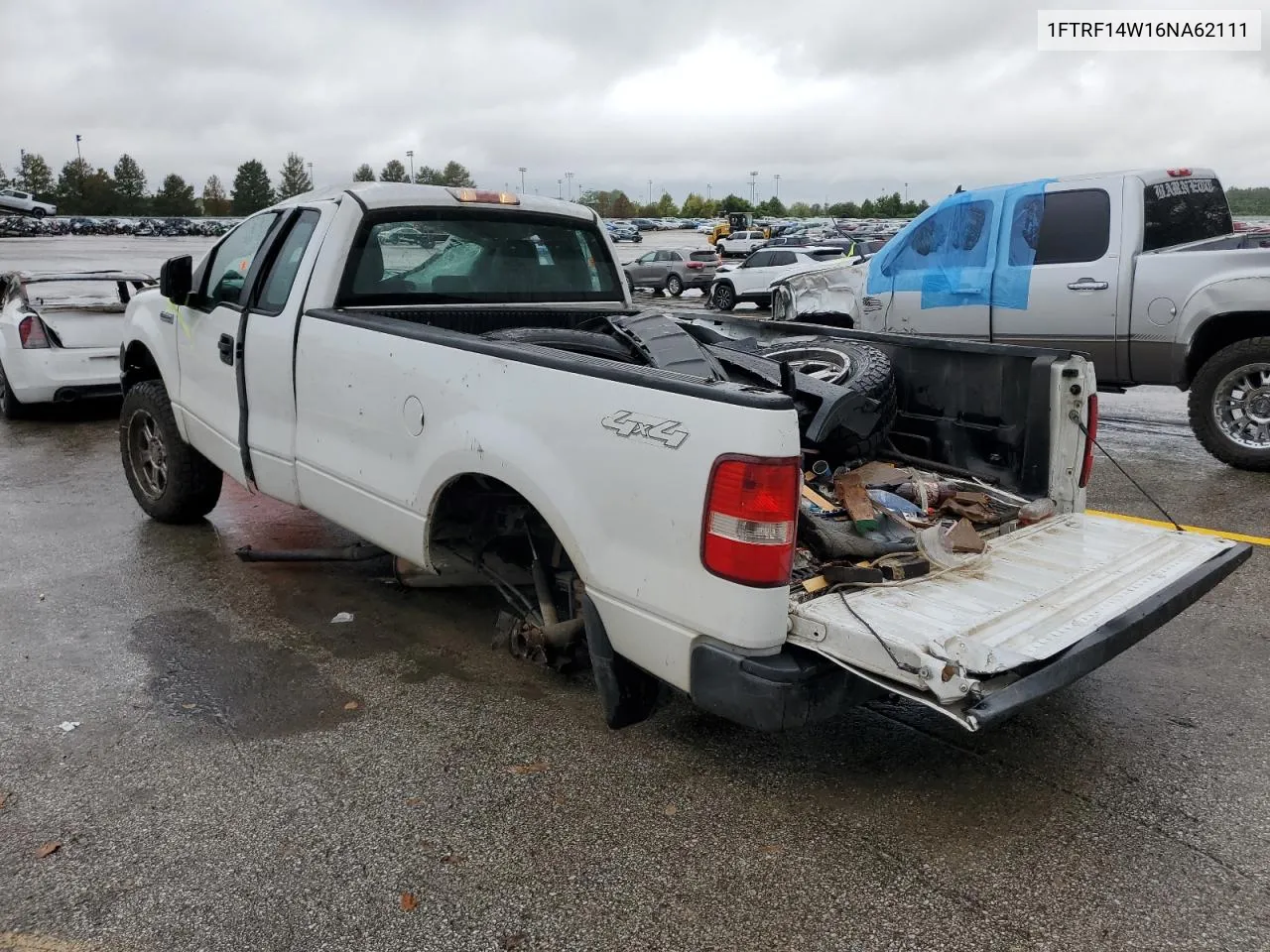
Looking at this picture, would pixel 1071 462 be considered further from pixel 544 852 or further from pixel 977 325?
pixel 977 325

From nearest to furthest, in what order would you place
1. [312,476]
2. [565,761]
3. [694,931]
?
1. [694,931]
2. [565,761]
3. [312,476]

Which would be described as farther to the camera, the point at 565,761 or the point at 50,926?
the point at 565,761

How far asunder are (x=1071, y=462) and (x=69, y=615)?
4.41 meters

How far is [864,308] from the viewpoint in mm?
9555

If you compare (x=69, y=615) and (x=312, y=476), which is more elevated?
(x=312, y=476)

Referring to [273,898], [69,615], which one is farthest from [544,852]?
[69,615]

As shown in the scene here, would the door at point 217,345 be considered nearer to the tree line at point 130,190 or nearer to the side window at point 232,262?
the side window at point 232,262

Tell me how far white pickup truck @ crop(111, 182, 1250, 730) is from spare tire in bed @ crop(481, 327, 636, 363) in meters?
0.02

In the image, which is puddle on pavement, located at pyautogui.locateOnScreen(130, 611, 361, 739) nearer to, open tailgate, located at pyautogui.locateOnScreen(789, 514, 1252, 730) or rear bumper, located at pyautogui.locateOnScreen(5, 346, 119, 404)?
open tailgate, located at pyautogui.locateOnScreen(789, 514, 1252, 730)

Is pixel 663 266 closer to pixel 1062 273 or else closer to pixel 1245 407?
pixel 1062 273

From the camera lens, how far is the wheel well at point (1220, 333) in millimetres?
7156

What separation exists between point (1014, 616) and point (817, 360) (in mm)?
2140

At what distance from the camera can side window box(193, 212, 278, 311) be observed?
499 centimetres

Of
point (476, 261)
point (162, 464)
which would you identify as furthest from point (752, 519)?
point (162, 464)
